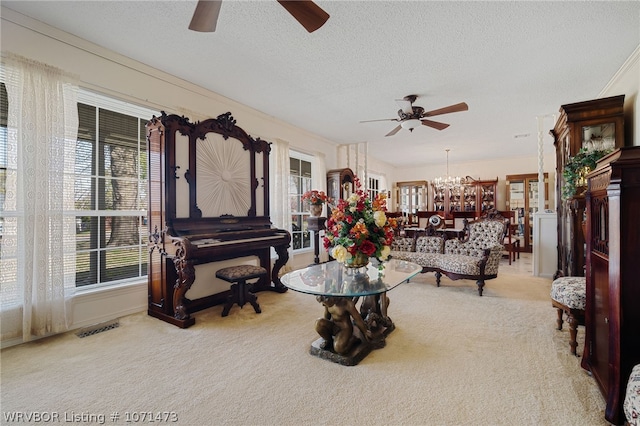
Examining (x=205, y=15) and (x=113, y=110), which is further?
(x=113, y=110)

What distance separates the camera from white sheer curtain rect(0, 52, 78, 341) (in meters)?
2.28

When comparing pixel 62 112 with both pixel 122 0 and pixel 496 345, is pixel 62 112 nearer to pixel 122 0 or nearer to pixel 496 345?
pixel 122 0

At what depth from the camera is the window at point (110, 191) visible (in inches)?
111

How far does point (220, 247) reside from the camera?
300cm

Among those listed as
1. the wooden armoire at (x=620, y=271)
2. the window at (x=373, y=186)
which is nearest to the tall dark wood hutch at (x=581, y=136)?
the wooden armoire at (x=620, y=271)

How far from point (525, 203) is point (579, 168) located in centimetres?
491

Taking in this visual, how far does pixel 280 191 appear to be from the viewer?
4.69 metres

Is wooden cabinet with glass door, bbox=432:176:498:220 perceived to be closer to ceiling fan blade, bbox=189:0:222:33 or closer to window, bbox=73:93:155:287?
window, bbox=73:93:155:287

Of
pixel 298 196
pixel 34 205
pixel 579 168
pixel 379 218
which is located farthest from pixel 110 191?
pixel 579 168

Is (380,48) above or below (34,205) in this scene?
above

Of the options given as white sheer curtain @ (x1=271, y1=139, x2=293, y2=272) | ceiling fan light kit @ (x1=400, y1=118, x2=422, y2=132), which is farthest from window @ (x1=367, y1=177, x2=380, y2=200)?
ceiling fan light kit @ (x1=400, y1=118, x2=422, y2=132)

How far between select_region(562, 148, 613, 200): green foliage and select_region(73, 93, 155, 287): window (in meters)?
4.88

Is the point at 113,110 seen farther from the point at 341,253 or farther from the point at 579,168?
the point at 579,168

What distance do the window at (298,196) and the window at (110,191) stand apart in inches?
99.2
